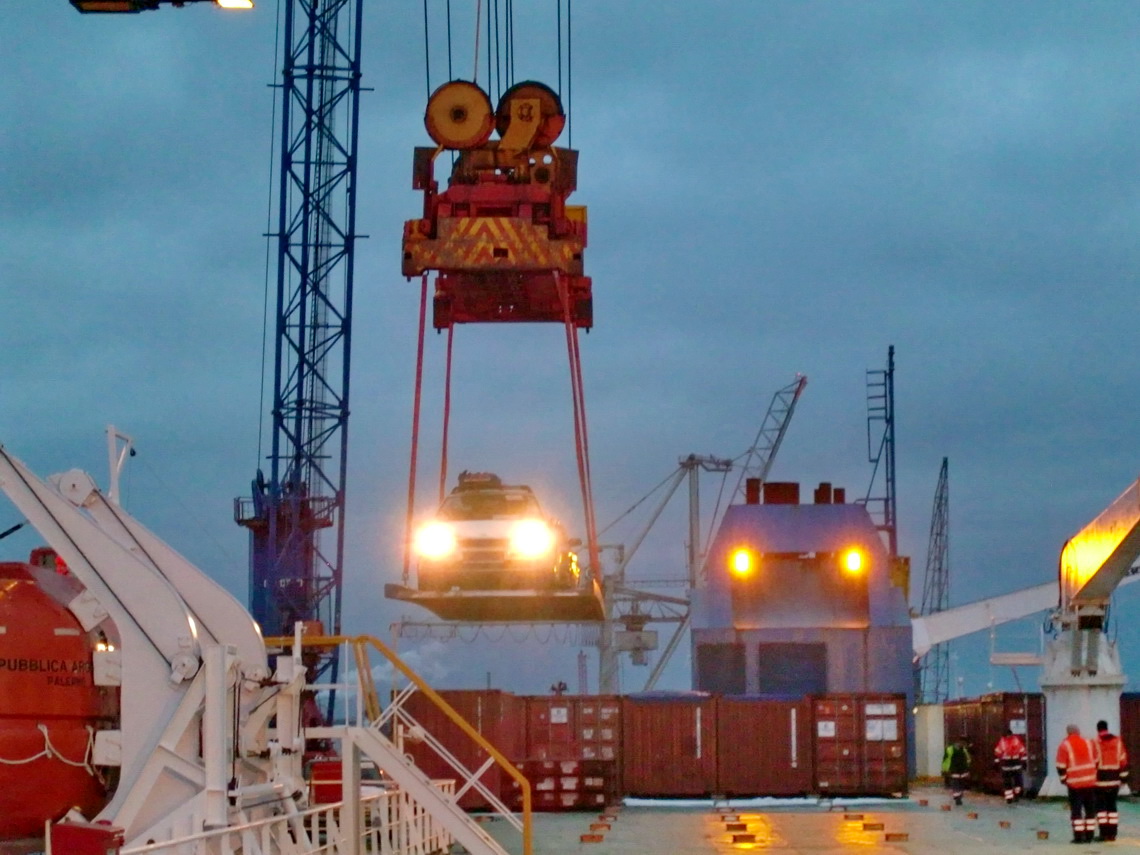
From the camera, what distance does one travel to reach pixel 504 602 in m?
23.8

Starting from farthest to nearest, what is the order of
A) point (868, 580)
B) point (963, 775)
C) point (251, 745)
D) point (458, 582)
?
point (868, 580)
point (963, 775)
point (458, 582)
point (251, 745)

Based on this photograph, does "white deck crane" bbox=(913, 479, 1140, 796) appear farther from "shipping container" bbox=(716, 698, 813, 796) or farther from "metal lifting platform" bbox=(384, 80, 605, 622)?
"metal lifting platform" bbox=(384, 80, 605, 622)

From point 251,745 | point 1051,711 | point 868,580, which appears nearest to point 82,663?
point 251,745

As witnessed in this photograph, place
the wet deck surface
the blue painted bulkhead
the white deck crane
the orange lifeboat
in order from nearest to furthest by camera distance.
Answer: the orange lifeboat, the wet deck surface, the white deck crane, the blue painted bulkhead

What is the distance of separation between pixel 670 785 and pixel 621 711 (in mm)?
2019

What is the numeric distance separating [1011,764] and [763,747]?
5783mm

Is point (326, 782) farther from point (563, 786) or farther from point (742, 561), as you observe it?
point (742, 561)

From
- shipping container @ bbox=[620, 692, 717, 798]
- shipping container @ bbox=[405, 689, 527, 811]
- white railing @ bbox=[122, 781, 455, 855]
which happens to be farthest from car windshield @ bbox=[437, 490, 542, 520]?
shipping container @ bbox=[620, 692, 717, 798]

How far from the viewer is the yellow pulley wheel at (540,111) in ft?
78.2

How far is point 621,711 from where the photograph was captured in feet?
120

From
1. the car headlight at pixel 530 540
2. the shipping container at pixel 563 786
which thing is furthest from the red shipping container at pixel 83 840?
the shipping container at pixel 563 786

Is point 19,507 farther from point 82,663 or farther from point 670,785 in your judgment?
point 670,785

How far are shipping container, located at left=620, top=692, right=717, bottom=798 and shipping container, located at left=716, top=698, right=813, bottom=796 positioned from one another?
Answer: 28 cm

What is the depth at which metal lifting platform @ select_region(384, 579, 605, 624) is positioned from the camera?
23.2m
